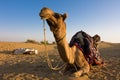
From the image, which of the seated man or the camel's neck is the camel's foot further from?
the seated man

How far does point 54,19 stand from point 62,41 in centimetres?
72

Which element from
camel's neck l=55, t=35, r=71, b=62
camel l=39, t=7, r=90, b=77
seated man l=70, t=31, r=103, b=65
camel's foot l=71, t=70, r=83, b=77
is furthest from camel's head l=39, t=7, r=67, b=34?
seated man l=70, t=31, r=103, b=65

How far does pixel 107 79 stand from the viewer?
8.21m

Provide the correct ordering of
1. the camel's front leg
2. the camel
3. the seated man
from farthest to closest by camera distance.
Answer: the seated man → the camel's front leg → the camel

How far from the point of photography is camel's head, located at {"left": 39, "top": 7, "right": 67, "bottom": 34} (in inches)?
242

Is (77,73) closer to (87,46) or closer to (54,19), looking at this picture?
(87,46)

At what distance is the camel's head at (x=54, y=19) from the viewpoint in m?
6.14

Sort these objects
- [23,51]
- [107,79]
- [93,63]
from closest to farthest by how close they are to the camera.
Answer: [107,79], [93,63], [23,51]

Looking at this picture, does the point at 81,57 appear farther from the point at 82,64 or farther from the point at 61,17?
the point at 61,17

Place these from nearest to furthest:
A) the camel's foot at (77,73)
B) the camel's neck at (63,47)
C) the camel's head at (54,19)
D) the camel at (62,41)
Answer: the camel's head at (54,19)
the camel at (62,41)
the camel's neck at (63,47)
the camel's foot at (77,73)

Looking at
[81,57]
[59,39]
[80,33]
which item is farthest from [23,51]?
[59,39]

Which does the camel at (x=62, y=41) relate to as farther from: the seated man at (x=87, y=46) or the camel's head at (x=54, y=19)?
the seated man at (x=87, y=46)

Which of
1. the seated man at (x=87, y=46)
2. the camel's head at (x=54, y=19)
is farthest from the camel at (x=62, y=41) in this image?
the seated man at (x=87, y=46)

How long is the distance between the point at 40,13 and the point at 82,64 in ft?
10.5
